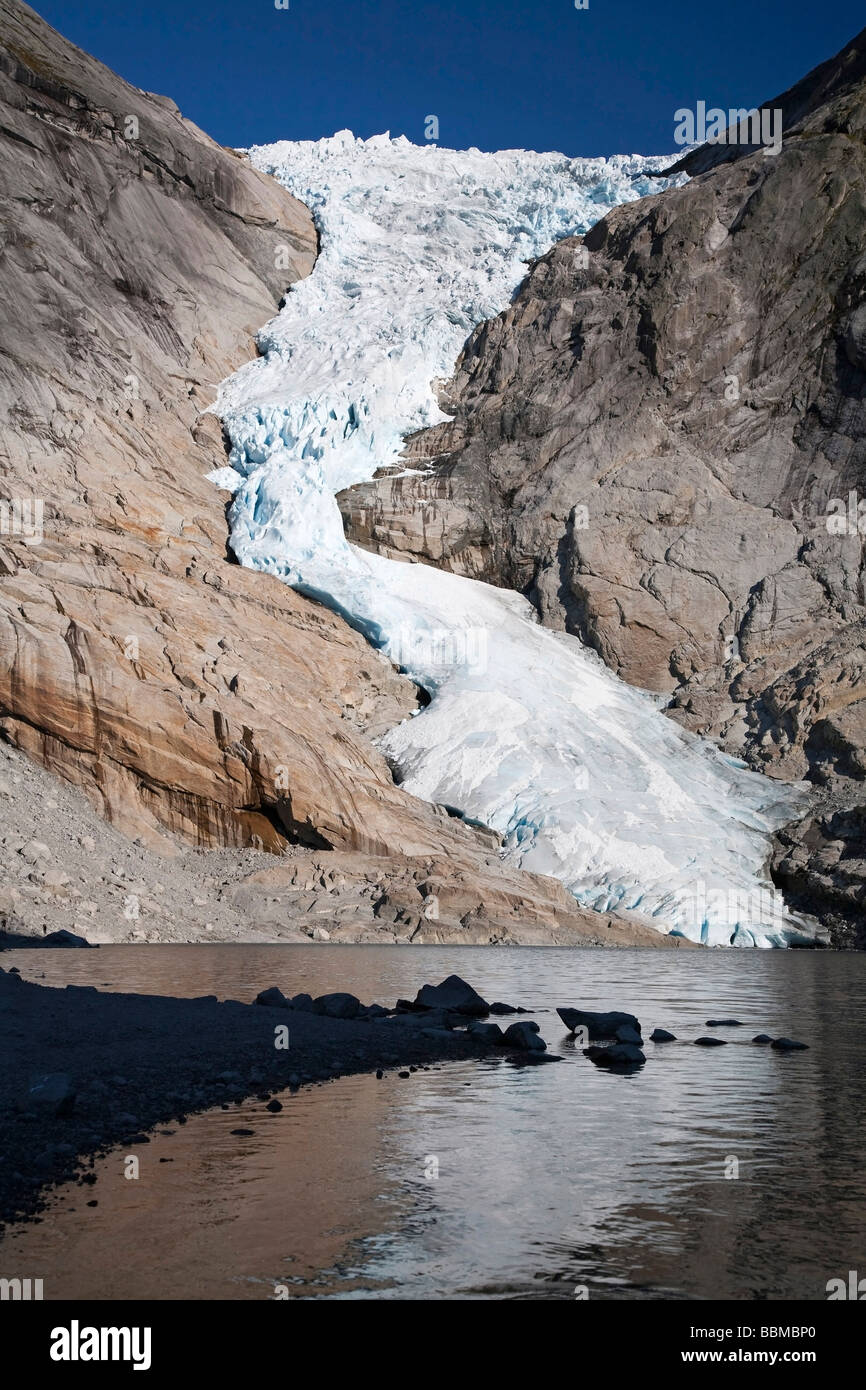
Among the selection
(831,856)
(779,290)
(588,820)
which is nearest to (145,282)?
(779,290)

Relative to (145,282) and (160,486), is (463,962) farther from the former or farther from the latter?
(145,282)

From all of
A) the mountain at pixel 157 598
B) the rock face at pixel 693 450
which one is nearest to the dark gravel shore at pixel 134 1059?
the mountain at pixel 157 598

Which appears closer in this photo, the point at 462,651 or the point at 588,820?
the point at 588,820

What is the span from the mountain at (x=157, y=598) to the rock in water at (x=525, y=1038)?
14547 mm

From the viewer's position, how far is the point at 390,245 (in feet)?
207

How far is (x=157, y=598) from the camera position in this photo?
35312mm

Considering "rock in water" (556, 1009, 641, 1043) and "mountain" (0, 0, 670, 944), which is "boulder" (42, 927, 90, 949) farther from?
"rock in water" (556, 1009, 641, 1043)

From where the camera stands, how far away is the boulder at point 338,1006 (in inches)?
551

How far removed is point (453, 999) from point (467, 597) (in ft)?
108

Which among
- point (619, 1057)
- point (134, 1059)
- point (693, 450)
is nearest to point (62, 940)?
point (134, 1059)

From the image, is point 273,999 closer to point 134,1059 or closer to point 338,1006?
point 338,1006

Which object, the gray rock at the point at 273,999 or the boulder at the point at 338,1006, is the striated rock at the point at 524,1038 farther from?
the gray rock at the point at 273,999

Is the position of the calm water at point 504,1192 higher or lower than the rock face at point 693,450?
lower

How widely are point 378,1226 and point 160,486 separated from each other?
133 ft
